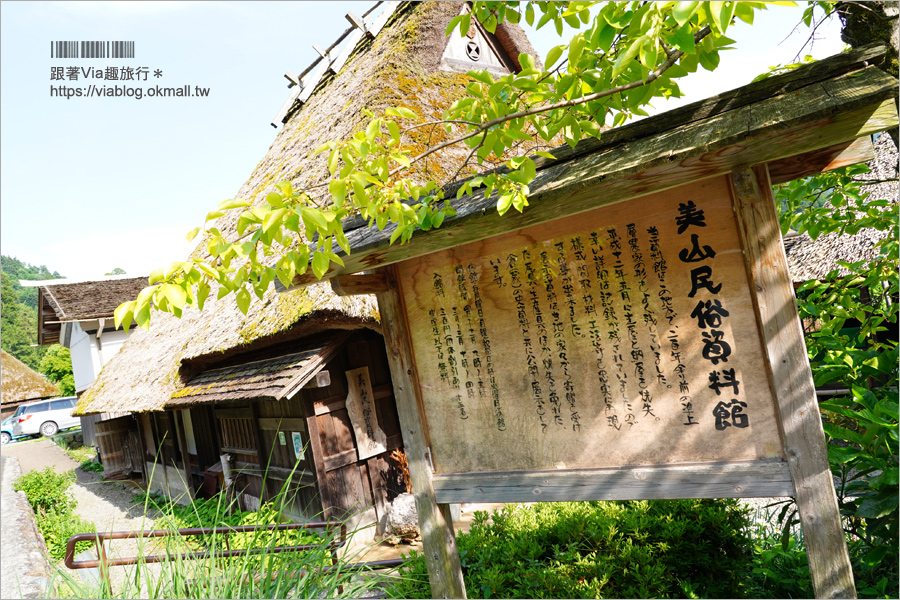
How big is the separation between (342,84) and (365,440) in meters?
5.41

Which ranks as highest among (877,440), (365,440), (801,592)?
(877,440)

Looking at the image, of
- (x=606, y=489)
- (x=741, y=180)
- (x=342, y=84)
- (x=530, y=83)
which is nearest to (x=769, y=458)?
(x=606, y=489)

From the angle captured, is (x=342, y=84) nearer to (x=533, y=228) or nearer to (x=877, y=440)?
(x=533, y=228)

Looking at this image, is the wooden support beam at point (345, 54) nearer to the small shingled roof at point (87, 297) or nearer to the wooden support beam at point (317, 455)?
the wooden support beam at point (317, 455)

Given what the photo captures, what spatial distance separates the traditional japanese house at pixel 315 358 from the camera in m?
5.72

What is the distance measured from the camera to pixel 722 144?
1806 millimetres

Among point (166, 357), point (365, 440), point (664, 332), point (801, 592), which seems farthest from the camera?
point (166, 357)

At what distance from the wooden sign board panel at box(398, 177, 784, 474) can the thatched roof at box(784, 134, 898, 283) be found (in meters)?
7.25

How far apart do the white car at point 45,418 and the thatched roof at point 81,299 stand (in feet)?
19.0

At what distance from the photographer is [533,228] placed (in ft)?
8.53

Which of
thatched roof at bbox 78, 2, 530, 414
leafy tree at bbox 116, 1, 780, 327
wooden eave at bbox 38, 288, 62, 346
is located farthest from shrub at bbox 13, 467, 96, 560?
wooden eave at bbox 38, 288, 62, 346

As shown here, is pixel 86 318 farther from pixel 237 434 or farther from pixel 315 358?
pixel 315 358

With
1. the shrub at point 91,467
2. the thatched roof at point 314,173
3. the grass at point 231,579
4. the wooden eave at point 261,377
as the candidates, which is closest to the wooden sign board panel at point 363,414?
the wooden eave at point 261,377

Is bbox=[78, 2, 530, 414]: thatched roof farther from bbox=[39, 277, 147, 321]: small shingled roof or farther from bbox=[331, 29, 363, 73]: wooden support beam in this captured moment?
bbox=[39, 277, 147, 321]: small shingled roof
